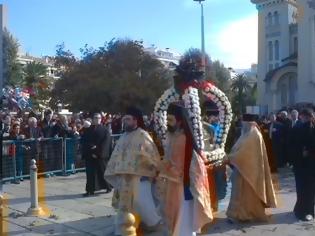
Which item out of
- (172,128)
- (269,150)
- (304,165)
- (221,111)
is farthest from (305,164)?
(269,150)

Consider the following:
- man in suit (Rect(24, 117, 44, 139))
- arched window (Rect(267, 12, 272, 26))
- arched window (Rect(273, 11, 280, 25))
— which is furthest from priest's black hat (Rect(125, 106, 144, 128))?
arched window (Rect(267, 12, 272, 26))

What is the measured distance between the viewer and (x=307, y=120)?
879 centimetres

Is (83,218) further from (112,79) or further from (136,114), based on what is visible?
(112,79)

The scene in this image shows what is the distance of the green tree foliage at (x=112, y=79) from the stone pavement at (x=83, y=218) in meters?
24.9

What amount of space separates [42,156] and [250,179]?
25.5ft

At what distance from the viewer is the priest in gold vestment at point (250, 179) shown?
8531 millimetres

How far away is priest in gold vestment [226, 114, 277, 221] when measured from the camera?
853cm

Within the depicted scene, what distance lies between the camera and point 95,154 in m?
11.6

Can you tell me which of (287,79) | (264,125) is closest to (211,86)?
(264,125)

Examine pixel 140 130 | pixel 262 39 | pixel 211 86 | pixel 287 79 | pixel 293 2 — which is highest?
pixel 293 2

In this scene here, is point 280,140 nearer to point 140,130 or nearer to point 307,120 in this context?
point 307,120

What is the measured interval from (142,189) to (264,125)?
10.6 metres

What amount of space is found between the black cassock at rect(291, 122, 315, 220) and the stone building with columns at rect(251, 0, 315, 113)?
35.5 m

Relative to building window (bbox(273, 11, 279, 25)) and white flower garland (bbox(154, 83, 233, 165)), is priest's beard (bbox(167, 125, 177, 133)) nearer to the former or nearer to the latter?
white flower garland (bbox(154, 83, 233, 165))
